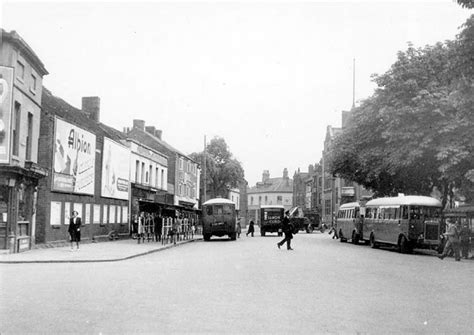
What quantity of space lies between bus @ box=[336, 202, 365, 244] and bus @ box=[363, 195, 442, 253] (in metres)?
6.11

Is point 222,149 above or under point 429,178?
above

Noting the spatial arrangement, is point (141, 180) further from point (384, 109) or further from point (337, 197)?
point (337, 197)

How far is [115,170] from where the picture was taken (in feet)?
120

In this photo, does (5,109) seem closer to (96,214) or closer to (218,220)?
(96,214)

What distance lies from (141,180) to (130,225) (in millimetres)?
4192

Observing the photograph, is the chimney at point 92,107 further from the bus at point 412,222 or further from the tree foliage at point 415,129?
the bus at point 412,222

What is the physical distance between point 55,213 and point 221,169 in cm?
5729

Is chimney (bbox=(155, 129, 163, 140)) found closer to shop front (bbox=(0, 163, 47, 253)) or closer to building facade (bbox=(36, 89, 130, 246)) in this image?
building facade (bbox=(36, 89, 130, 246))

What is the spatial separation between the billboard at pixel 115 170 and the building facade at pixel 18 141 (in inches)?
350

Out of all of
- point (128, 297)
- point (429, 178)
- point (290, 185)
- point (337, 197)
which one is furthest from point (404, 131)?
point (290, 185)

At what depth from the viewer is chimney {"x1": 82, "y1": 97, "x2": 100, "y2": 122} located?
4188 centimetres

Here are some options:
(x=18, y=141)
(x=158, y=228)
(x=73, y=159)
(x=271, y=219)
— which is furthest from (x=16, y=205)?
(x=271, y=219)

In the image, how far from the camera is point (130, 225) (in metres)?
41.0

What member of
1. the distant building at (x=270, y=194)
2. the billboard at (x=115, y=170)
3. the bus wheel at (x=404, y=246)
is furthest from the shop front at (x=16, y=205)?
the distant building at (x=270, y=194)
